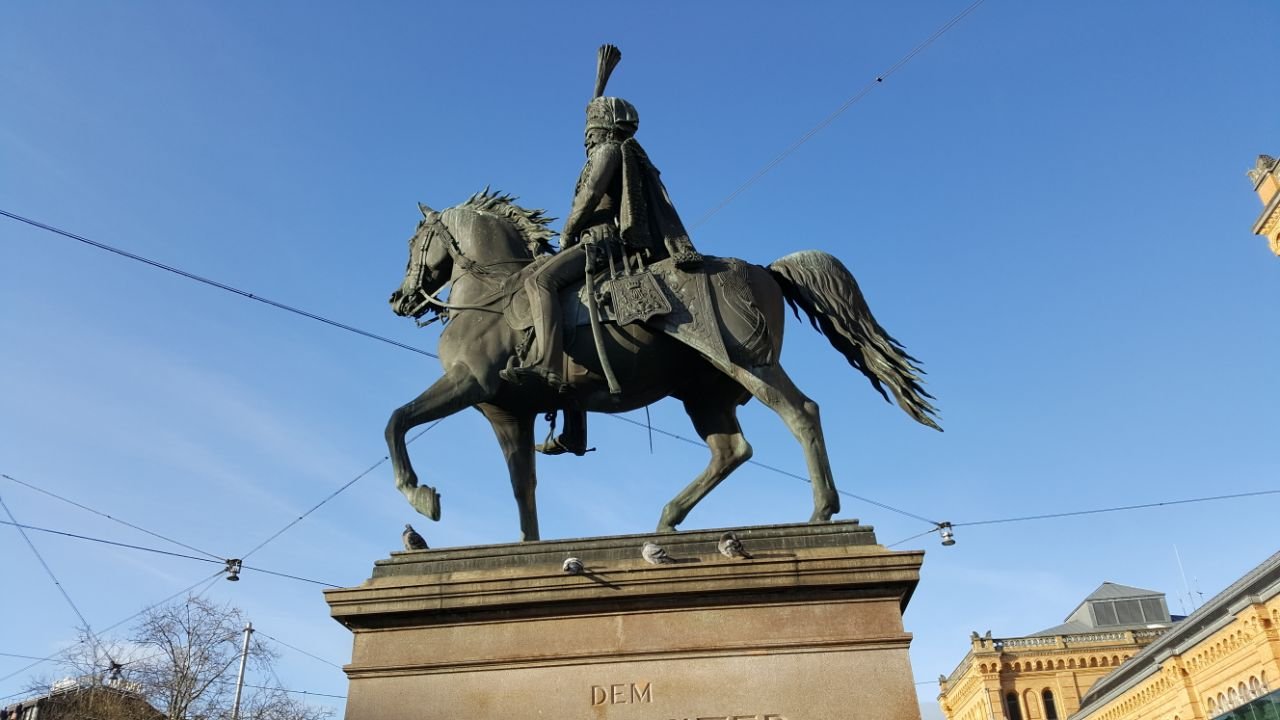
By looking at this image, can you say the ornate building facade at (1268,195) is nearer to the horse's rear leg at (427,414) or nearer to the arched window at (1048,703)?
the arched window at (1048,703)

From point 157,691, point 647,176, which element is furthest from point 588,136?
point 157,691

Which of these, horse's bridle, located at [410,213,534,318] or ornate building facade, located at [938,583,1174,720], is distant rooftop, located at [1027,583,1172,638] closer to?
ornate building facade, located at [938,583,1174,720]

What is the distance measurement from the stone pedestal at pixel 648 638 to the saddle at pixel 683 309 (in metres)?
2.05

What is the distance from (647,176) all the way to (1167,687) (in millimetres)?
53168

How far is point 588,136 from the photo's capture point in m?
11.1

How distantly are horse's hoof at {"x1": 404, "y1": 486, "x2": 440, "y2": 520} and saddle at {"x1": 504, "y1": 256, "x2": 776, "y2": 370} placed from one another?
Answer: 5.94ft

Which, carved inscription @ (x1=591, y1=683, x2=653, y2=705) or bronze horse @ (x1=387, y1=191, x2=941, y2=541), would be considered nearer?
carved inscription @ (x1=591, y1=683, x2=653, y2=705)

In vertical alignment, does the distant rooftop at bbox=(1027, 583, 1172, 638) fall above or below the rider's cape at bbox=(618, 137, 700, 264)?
above

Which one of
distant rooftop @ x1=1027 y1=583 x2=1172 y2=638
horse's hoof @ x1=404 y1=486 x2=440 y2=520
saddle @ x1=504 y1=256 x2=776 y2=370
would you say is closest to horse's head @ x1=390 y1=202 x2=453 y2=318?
saddle @ x1=504 y1=256 x2=776 y2=370

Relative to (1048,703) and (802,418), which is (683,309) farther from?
(1048,703)

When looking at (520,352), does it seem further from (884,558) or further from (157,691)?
(157,691)

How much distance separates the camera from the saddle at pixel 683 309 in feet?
31.8

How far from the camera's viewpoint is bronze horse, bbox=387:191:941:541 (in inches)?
369

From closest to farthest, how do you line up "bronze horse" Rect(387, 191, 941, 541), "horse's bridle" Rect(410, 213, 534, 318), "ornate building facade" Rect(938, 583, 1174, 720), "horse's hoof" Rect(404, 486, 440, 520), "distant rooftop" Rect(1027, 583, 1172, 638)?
"horse's hoof" Rect(404, 486, 440, 520) → "bronze horse" Rect(387, 191, 941, 541) → "horse's bridle" Rect(410, 213, 534, 318) → "ornate building facade" Rect(938, 583, 1174, 720) → "distant rooftop" Rect(1027, 583, 1172, 638)
